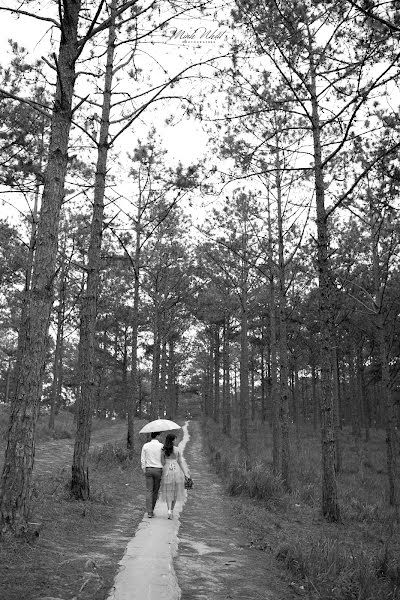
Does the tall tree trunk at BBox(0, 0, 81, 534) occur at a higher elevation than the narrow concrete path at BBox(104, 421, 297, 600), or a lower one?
higher

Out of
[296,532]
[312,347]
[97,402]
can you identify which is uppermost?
[312,347]

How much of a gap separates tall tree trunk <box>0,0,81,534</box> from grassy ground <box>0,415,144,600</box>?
51 cm

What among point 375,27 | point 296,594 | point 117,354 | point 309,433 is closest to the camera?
point 296,594

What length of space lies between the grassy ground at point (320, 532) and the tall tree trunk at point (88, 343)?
2.90m

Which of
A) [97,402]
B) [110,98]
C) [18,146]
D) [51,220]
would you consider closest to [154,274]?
[18,146]

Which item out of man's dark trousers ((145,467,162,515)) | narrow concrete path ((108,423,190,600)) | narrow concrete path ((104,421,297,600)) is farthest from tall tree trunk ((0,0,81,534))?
man's dark trousers ((145,467,162,515))

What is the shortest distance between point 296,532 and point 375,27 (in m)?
7.12

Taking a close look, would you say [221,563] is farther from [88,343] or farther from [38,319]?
[88,343]

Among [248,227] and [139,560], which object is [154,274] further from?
[139,560]

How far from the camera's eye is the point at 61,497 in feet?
25.8

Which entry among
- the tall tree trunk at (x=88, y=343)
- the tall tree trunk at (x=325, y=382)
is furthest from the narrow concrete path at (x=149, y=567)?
the tall tree trunk at (x=325, y=382)

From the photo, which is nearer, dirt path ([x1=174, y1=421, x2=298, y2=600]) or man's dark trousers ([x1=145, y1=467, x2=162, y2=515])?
dirt path ([x1=174, y1=421, x2=298, y2=600])

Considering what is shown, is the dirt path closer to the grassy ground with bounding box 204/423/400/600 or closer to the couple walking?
the grassy ground with bounding box 204/423/400/600

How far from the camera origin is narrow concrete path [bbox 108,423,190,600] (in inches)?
157
